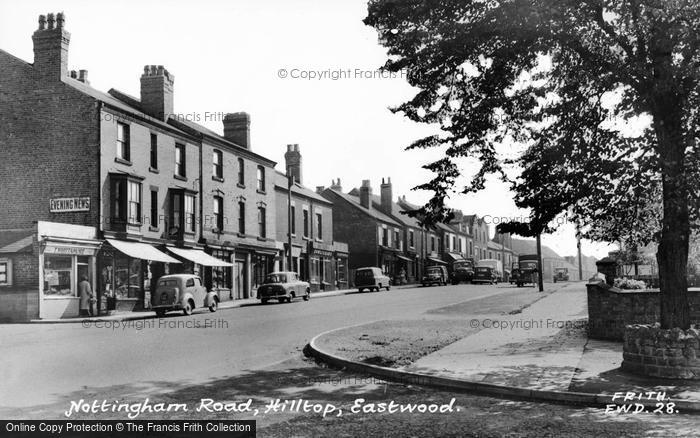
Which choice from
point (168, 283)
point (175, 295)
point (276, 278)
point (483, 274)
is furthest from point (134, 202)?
point (483, 274)

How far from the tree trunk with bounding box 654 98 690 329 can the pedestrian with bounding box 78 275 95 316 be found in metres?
20.6

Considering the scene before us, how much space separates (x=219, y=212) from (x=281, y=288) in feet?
23.3

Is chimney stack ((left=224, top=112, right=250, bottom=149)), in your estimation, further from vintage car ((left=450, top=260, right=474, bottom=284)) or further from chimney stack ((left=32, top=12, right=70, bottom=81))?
vintage car ((left=450, top=260, right=474, bottom=284))

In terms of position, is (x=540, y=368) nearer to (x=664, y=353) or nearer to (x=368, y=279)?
(x=664, y=353)

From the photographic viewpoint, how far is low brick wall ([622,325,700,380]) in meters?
8.75

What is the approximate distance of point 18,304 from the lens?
22.2 meters

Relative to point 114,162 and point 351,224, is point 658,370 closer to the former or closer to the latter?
point 114,162

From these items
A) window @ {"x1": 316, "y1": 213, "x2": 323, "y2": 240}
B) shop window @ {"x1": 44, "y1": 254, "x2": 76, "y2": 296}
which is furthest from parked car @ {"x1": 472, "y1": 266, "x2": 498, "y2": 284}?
shop window @ {"x1": 44, "y1": 254, "x2": 76, "y2": 296}

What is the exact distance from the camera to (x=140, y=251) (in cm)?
2666

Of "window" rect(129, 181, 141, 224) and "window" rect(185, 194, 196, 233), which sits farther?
"window" rect(185, 194, 196, 233)

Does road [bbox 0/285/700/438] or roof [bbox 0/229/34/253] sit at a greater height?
roof [bbox 0/229/34/253]

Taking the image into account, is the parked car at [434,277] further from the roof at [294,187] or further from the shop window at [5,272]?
the shop window at [5,272]

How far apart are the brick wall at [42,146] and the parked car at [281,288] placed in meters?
8.75

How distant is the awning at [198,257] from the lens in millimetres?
29695
